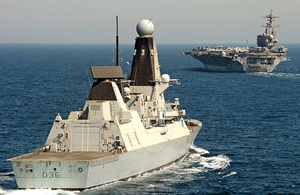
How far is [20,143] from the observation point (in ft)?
136

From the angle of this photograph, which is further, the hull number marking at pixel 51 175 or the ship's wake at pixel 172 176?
the ship's wake at pixel 172 176

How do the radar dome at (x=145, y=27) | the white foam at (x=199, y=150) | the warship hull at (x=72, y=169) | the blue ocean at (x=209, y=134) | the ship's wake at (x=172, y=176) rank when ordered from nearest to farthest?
the warship hull at (x=72, y=169), the ship's wake at (x=172, y=176), the blue ocean at (x=209, y=134), the radar dome at (x=145, y=27), the white foam at (x=199, y=150)

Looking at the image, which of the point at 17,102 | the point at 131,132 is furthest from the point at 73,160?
the point at 17,102

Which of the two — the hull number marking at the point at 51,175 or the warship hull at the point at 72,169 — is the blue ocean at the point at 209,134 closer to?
the warship hull at the point at 72,169

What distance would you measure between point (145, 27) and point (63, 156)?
52.6ft

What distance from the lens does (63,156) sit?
94.1ft

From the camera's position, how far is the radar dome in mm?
39812

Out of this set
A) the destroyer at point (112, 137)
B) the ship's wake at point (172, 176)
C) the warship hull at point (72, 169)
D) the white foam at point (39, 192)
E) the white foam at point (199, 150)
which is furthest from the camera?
the white foam at point (199, 150)

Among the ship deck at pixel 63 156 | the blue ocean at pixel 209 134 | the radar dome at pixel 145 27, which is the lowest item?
the blue ocean at pixel 209 134

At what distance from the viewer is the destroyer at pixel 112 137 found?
27.3m

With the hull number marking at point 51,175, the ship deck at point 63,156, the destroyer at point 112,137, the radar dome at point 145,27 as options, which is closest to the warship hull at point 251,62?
the radar dome at point 145,27

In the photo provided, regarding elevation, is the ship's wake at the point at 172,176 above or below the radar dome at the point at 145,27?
below

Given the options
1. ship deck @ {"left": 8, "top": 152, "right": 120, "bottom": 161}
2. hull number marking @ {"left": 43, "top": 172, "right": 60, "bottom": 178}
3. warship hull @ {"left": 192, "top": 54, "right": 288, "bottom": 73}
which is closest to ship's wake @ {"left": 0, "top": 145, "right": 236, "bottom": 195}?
hull number marking @ {"left": 43, "top": 172, "right": 60, "bottom": 178}

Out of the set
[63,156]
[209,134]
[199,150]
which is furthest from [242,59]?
[63,156]
